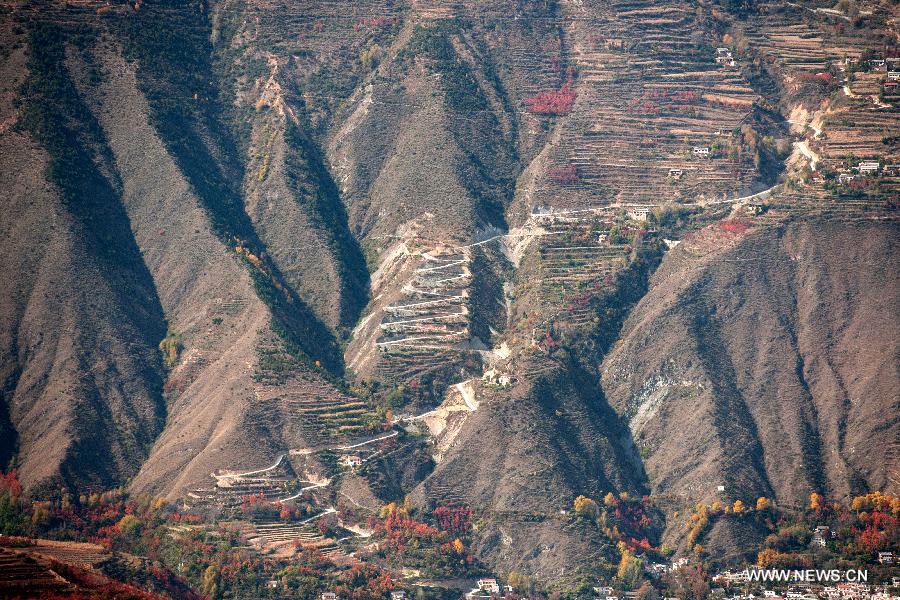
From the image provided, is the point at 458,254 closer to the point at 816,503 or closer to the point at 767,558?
the point at 816,503

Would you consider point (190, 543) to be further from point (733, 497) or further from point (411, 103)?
point (411, 103)

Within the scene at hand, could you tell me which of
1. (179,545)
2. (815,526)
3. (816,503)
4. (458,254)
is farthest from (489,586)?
(458,254)

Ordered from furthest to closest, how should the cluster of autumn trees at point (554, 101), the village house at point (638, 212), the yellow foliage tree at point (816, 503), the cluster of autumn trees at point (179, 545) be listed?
the cluster of autumn trees at point (554, 101) < the village house at point (638, 212) < the yellow foliage tree at point (816, 503) < the cluster of autumn trees at point (179, 545)

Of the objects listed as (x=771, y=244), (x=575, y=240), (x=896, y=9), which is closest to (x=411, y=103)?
(x=575, y=240)

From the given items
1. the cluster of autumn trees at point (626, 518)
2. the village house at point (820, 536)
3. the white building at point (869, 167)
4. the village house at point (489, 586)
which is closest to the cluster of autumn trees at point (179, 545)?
the village house at point (489, 586)

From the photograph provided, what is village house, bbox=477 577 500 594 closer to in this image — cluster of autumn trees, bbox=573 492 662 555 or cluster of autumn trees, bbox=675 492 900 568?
cluster of autumn trees, bbox=573 492 662 555

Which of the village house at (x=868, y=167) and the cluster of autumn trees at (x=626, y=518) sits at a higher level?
the village house at (x=868, y=167)

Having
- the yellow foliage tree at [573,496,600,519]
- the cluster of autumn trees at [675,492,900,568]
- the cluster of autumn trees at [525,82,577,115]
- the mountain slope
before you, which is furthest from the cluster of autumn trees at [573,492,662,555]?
the cluster of autumn trees at [525,82,577,115]

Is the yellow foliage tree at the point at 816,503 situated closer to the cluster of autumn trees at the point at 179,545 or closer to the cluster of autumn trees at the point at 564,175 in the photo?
the cluster of autumn trees at the point at 179,545
